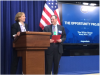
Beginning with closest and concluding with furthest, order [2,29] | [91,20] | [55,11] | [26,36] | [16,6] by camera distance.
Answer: [26,36] < [2,29] < [16,6] < [55,11] < [91,20]

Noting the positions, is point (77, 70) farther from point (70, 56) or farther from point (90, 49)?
point (90, 49)

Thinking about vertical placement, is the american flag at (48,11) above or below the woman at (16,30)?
above

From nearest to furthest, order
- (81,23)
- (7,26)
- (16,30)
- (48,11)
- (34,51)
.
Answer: (34,51)
(16,30)
(7,26)
(48,11)
(81,23)

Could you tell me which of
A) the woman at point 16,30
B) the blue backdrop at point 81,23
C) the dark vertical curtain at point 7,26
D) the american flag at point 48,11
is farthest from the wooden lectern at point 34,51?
the blue backdrop at point 81,23

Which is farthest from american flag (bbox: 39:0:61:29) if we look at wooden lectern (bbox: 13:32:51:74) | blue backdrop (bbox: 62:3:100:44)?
wooden lectern (bbox: 13:32:51:74)

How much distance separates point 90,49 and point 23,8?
2200 mm

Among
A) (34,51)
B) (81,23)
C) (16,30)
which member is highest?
(81,23)

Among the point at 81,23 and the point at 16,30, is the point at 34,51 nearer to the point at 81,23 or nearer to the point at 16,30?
the point at 16,30

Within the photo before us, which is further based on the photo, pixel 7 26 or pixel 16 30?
pixel 7 26

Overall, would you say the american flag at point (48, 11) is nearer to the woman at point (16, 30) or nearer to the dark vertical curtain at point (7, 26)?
the dark vertical curtain at point (7, 26)

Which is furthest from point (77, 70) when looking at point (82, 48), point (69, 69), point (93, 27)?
point (93, 27)

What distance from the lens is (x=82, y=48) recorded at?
12.8 ft

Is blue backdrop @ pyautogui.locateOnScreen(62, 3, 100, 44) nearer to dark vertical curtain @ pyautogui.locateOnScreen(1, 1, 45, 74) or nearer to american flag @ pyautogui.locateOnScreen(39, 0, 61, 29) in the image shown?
american flag @ pyautogui.locateOnScreen(39, 0, 61, 29)

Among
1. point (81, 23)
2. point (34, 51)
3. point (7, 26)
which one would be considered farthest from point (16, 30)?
point (81, 23)
